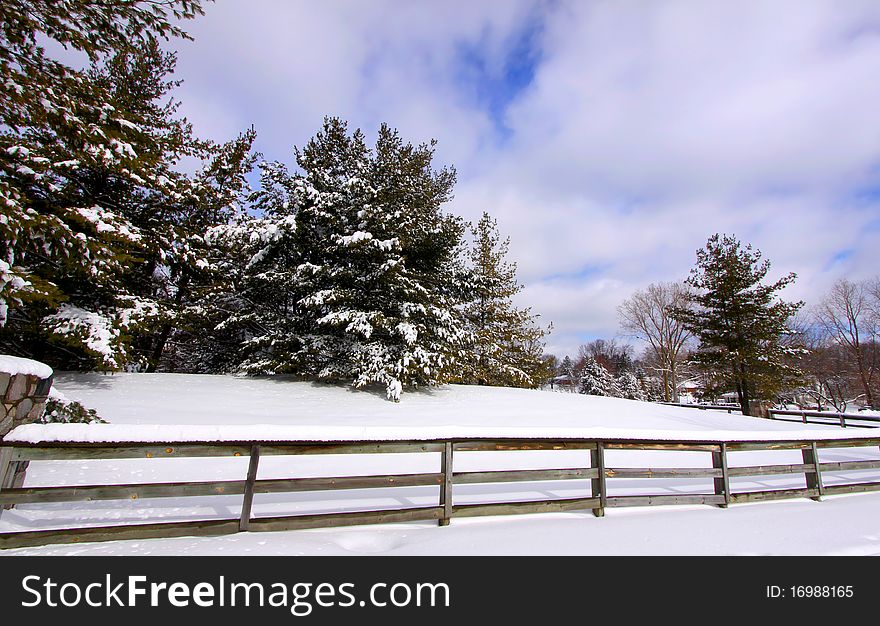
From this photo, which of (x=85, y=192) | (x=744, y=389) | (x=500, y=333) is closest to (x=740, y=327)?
(x=744, y=389)

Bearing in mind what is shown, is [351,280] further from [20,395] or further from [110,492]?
[110,492]

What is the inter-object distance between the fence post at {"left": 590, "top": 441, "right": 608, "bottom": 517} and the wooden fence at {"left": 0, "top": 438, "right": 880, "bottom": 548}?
1 centimetres

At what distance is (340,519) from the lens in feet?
13.9

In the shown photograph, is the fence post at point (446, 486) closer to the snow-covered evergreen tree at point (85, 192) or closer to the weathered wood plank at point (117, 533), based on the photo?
the weathered wood plank at point (117, 533)

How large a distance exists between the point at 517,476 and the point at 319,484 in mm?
2362

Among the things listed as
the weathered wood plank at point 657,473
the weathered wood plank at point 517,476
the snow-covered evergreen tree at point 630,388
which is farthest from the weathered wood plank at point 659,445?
the snow-covered evergreen tree at point 630,388

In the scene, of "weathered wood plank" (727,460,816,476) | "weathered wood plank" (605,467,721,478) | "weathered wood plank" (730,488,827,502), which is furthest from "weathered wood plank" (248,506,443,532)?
"weathered wood plank" (730,488,827,502)

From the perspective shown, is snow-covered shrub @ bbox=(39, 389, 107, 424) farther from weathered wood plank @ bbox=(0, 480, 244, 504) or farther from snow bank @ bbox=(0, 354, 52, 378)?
weathered wood plank @ bbox=(0, 480, 244, 504)

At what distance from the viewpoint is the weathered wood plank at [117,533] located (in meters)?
3.54

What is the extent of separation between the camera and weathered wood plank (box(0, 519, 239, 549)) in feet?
11.6

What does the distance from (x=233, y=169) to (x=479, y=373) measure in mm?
16875
